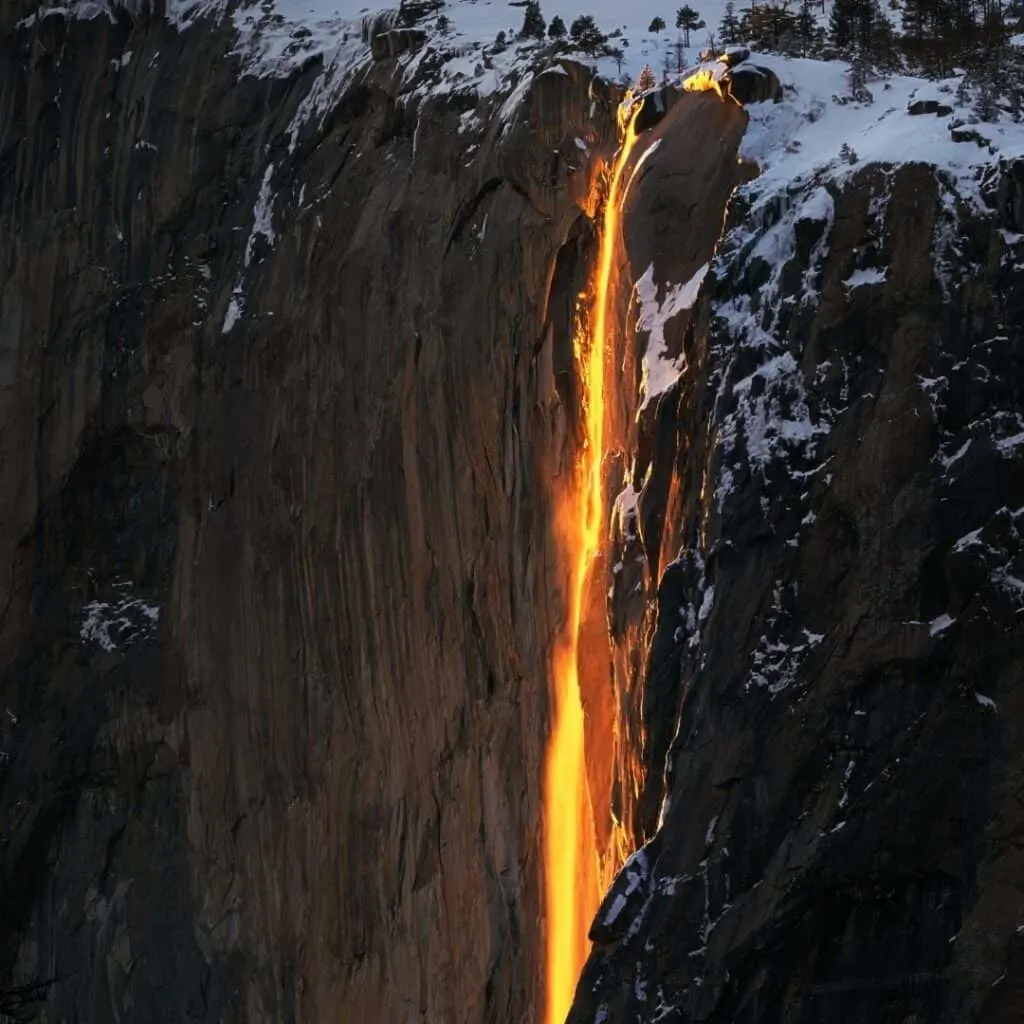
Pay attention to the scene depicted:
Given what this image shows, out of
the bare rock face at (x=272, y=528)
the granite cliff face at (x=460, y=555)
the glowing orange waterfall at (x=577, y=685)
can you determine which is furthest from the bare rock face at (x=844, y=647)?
the bare rock face at (x=272, y=528)

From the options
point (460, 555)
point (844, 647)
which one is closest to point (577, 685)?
point (460, 555)

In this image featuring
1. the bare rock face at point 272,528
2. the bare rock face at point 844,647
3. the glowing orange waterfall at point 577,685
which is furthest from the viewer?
the bare rock face at point 272,528

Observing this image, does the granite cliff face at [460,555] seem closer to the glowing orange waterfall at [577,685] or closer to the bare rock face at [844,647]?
the bare rock face at [844,647]

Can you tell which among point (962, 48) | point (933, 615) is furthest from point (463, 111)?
point (933, 615)

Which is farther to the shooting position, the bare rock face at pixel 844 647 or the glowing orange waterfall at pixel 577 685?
the glowing orange waterfall at pixel 577 685

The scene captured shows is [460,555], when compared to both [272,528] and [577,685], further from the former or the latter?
[272,528]

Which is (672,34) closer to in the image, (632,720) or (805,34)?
(805,34)

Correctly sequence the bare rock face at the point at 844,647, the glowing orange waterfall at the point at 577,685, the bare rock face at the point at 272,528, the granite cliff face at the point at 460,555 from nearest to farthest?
the bare rock face at the point at 844,647 → the granite cliff face at the point at 460,555 → the glowing orange waterfall at the point at 577,685 → the bare rock face at the point at 272,528
